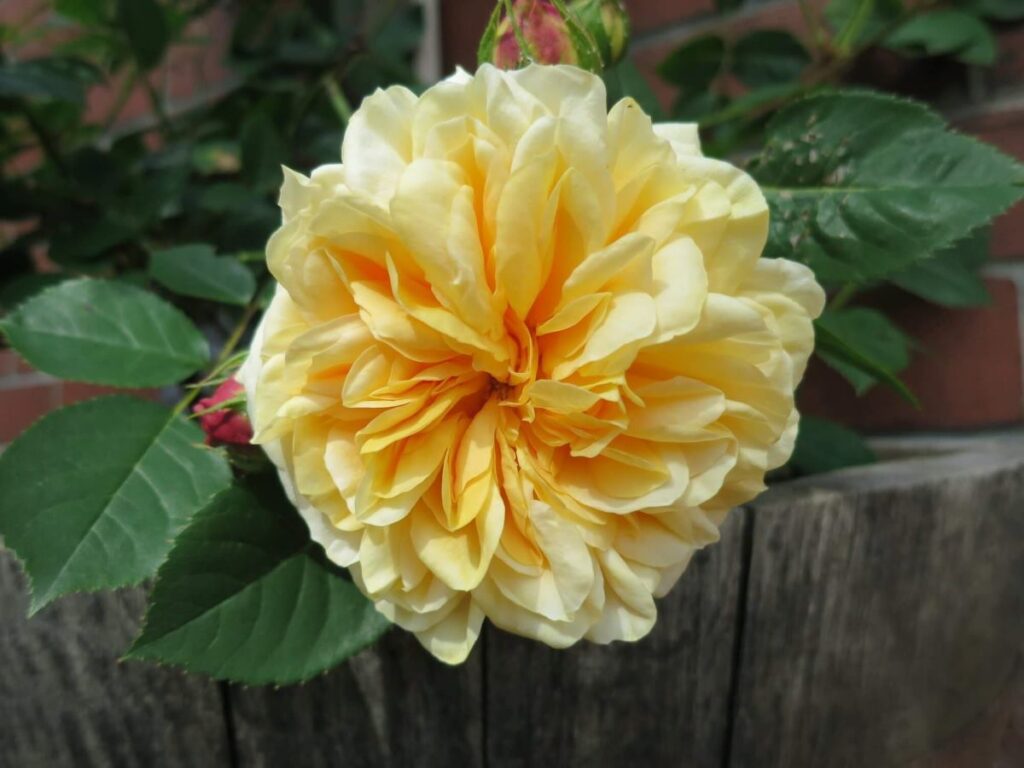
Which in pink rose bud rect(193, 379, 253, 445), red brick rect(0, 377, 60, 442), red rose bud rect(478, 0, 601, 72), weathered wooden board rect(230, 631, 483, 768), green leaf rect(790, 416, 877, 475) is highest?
red rose bud rect(478, 0, 601, 72)

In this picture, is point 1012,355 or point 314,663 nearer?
point 314,663

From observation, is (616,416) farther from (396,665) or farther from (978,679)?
(978,679)

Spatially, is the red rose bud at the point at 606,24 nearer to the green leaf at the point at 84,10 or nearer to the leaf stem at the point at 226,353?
the leaf stem at the point at 226,353

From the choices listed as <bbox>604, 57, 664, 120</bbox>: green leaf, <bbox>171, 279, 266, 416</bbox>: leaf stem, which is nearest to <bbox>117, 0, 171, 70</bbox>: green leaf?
<bbox>171, 279, 266, 416</bbox>: leaf stem

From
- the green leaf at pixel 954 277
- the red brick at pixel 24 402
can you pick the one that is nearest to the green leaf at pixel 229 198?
the green leaf at pixel 954 277

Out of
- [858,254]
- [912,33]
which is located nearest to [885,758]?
[858,254]

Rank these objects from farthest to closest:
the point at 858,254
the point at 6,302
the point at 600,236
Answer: the point at 6,302 < the point at 858,254 < the point at 600,236

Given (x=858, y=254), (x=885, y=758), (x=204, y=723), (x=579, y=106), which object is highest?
(x=579, y=106)

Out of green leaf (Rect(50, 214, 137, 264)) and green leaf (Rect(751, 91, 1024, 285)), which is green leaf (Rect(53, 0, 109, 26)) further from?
green leaf (Rect(751, 91, 1024, 285))
